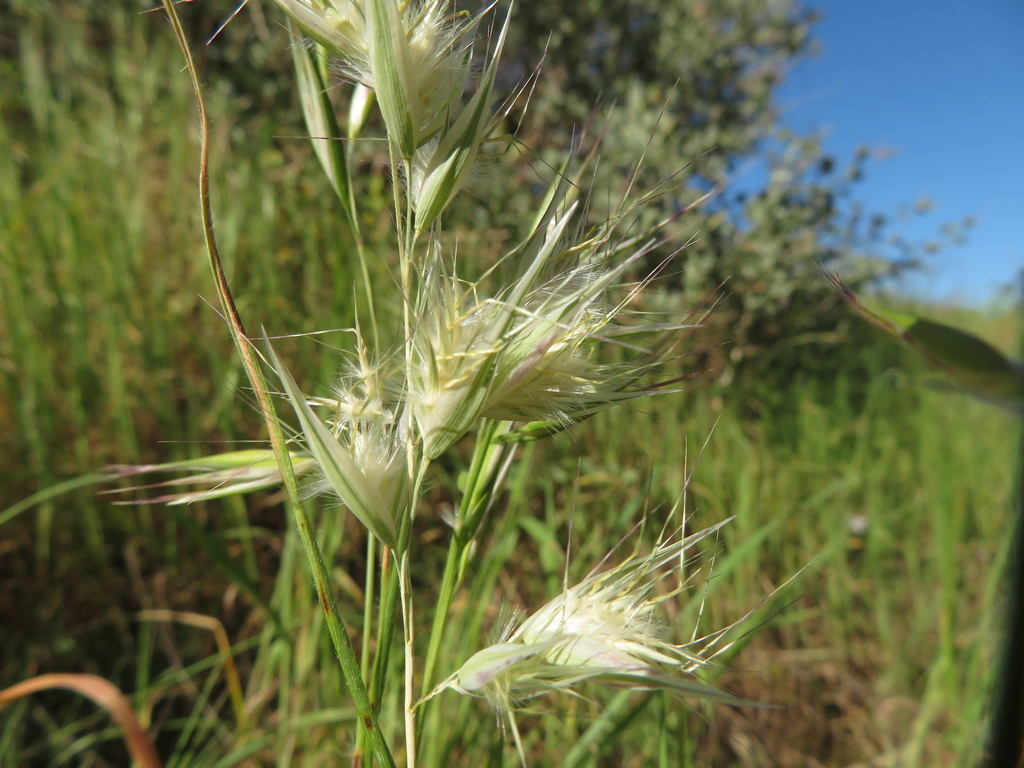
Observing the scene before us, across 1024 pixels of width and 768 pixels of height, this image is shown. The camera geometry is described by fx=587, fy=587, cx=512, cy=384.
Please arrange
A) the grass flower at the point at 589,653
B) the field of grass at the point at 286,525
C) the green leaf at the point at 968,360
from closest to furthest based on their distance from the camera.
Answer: the green leaf at the point at 968,360
the grass flower at the point at 589,653
the field of grass at the point at 286,525

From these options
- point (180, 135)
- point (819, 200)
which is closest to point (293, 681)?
point (180, 135)

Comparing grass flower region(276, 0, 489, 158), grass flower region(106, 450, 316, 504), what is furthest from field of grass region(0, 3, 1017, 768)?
grass flower region(276, 0, 489, 158)

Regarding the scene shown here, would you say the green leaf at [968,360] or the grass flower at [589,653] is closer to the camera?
the green leaf at [968,360]

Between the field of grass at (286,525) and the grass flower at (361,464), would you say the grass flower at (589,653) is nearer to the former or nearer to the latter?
the grass flower at (361,464)

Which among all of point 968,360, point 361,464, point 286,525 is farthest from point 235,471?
point 286,525

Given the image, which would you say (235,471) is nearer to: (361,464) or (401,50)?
(361,464)

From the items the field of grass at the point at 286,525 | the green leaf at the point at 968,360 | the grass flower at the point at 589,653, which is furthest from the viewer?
the field of grass at the point at 286,525

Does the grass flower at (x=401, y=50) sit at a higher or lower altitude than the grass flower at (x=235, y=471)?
higher

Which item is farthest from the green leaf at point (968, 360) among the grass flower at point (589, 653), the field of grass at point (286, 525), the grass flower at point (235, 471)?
the field of grass at point (286, 525)

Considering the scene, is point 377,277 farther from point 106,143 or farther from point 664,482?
point 106,143
